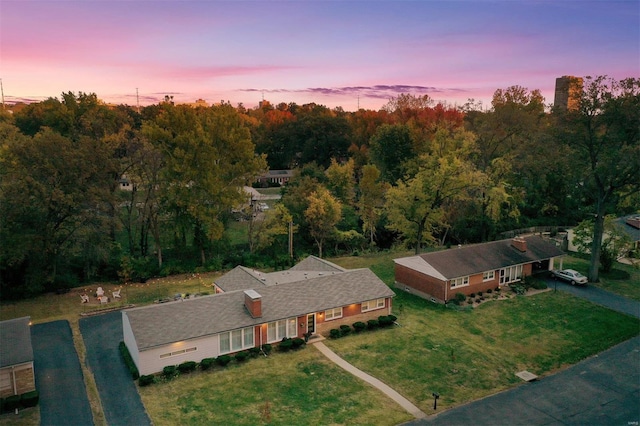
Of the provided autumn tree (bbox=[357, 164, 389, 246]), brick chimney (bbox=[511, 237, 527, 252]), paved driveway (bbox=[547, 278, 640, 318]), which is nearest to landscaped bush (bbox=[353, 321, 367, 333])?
brick chimney (bbox=[511, 237, 527, 252])

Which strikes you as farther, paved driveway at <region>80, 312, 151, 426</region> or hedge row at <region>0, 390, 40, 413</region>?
paved driveway at <region>80, 312, 151, 426</region>

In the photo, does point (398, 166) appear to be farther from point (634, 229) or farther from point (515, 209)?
point (634, 229)

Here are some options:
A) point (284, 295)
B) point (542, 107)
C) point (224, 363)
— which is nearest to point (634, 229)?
point (542, 107)

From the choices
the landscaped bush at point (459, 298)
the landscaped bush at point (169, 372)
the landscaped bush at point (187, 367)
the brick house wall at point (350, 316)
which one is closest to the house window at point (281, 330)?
the brick house wall at point (350, 316)

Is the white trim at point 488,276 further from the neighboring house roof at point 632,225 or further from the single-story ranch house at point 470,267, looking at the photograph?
the neighboring house roof at point 632,225

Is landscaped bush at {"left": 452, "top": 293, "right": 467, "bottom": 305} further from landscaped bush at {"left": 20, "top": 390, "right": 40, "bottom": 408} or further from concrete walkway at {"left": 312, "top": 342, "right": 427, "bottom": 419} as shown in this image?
landscaped bush at {"left": 20, "top": 390, "right": 40, "bottom": 408}
